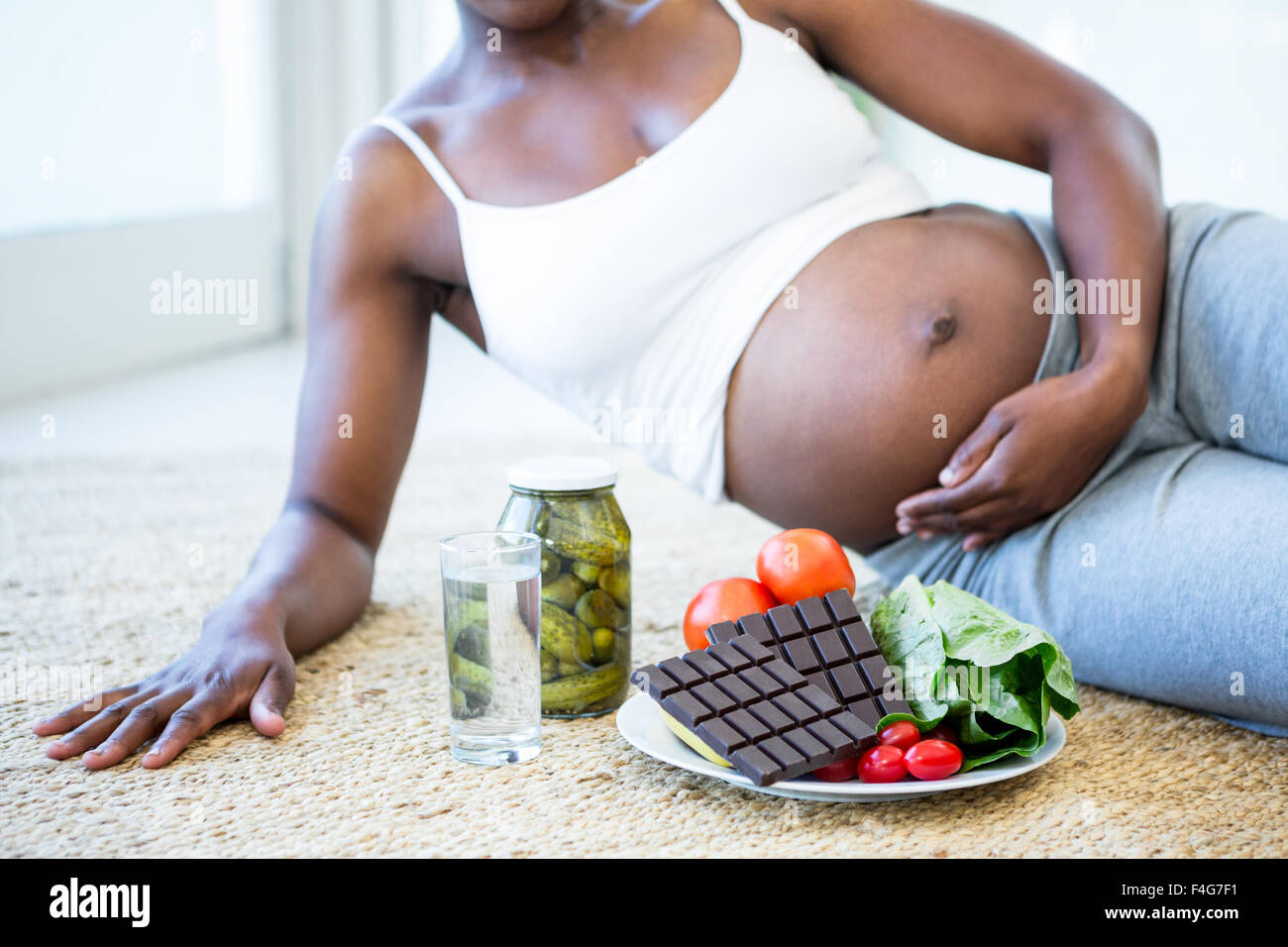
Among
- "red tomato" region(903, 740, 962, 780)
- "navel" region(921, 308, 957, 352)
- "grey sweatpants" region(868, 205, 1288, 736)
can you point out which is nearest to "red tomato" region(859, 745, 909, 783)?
"red tomato" region(903, 740, 962, 780)

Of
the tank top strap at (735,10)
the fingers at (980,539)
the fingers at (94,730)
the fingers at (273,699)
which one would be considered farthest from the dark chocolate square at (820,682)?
the tank top strap at (735,10)

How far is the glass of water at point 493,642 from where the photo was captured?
909 mm

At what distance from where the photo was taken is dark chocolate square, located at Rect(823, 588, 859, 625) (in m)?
0.98

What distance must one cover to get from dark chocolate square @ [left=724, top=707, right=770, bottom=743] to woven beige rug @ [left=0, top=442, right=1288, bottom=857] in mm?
62

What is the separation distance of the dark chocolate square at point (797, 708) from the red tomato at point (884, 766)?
0.05 meters

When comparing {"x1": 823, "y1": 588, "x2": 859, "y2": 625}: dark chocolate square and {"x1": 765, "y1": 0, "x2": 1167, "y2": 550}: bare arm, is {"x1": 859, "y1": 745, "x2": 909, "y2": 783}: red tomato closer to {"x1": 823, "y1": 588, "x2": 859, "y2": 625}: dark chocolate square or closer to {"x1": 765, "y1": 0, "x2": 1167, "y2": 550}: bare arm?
{"x1": 823, "y1": 588, "x2": 859, "y2": 625}: dark chocolate square

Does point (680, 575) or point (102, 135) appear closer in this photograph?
point (680, 575)

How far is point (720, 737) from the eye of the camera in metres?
0.84

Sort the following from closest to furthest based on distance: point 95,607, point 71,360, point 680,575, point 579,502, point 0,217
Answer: point 579,502
point 95,607
point 680,575
point 0,217
point 71,360

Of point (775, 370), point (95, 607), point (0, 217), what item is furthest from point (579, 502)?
point (0, 217)

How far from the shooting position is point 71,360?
9.89ft

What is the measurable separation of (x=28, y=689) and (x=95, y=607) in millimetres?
273

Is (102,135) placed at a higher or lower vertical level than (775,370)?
higher
